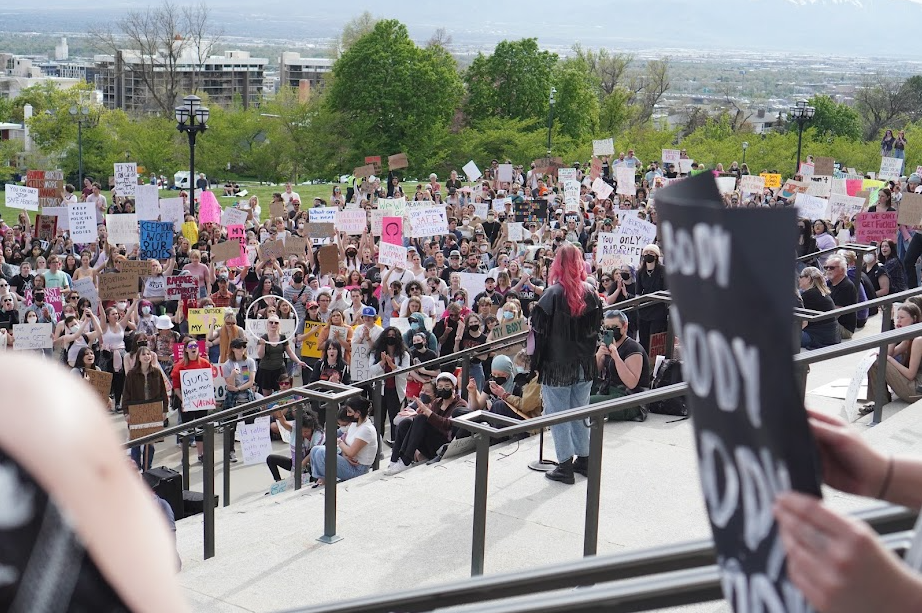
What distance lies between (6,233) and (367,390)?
11355 mm

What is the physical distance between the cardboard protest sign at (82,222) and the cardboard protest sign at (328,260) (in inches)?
169

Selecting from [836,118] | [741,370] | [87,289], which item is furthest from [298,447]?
[836,118]

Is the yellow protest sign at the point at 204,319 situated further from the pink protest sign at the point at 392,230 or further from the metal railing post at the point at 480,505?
the metal railing post at the point at 480,505

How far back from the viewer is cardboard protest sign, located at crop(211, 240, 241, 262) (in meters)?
16.6

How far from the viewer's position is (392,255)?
51.9 feet

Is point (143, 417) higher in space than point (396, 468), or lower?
lower

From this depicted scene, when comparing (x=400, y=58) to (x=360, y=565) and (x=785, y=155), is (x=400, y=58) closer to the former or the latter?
(x=785, y=155)

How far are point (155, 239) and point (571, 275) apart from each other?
37.2 feet

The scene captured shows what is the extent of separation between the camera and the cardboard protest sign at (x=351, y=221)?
19094mm

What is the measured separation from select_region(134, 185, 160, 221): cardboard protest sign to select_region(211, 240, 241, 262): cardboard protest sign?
156 inches

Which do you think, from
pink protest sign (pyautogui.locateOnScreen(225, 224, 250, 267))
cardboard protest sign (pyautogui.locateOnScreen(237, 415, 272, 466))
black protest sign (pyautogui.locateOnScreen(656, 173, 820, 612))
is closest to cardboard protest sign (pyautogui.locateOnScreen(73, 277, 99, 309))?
pink protest sign (pyautogui.locateOnScreen(225, 224, 250, 267))

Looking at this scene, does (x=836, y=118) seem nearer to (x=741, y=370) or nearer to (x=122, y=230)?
(x=122, y=230)

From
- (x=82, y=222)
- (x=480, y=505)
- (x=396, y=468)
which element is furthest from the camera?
(x=82, y=222)

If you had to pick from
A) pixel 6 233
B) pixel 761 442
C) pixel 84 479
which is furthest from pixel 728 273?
pixel 6 233
